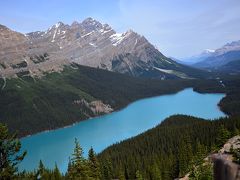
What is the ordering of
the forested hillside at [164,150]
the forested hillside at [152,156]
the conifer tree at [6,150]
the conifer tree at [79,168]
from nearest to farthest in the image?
the conifer tree at [6,150]
the forested hillside at [152,156]
the conifer tree at [79,168]
the forested hillside at [164,150]

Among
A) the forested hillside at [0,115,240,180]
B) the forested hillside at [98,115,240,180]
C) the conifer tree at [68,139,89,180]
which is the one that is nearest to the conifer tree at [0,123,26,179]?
the forested hillside at [0,115,240,180]

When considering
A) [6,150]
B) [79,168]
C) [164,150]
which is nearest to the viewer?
[6,150]

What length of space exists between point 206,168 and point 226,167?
120 ft

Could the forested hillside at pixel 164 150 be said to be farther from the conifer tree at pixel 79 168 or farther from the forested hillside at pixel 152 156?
the conifer tree at pixel 79 168

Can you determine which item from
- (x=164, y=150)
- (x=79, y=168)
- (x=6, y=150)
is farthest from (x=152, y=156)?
(x=6, y=150)

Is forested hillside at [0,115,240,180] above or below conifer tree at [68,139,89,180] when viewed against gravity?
above

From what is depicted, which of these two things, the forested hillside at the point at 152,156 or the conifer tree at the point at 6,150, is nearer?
the conifer tree at the point at 6,150

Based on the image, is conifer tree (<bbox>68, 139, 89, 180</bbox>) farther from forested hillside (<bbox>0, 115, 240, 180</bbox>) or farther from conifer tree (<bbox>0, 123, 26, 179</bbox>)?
conifer tree (<bbox>0, 123, 26, 179</bbox>)

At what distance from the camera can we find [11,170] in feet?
104

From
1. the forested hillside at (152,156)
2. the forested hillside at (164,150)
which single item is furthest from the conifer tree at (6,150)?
the forested hillside at (164,150)

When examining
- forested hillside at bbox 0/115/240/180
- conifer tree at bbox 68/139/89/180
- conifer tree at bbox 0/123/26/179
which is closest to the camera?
conifer tree at bbox 0/123/26/179

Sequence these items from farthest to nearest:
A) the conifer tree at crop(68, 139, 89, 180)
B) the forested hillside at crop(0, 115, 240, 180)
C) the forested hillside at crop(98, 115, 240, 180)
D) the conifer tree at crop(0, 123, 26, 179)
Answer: the forested hillside at crop(98, 115, 240, 180) → the conifer tree at crop(68, 139, 89, 180) → the forested hillside at crop(0, 115, 240, 180) → the conifer tree at crop(0, 123, 26, 179)

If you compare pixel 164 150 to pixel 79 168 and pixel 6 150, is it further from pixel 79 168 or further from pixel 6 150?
pixel 6 150

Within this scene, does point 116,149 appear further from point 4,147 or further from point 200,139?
point 4,147
